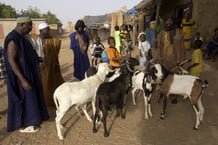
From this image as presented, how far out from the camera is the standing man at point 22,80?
362 cm

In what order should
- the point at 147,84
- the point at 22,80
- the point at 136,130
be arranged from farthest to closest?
the point at 147,84
the point at 136,130
the point at 22,80

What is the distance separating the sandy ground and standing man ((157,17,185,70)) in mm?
1160

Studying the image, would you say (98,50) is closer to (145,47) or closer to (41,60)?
(145,47)

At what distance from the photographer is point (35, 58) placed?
406 centimetres

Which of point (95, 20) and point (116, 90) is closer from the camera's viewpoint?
point (116, 90)

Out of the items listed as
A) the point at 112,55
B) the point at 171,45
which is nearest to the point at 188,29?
the point at 171,45

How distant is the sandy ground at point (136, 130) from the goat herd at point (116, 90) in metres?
0.17

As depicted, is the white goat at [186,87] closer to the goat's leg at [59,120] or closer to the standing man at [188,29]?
the goat's leg at [59,120]

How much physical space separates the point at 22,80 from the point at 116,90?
166 cm

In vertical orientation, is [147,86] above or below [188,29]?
below

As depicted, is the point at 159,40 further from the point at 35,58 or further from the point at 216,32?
the point at 216,32

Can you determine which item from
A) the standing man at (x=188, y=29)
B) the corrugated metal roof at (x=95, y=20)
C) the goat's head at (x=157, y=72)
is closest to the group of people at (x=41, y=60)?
the goat's head at (x=157, y=72)

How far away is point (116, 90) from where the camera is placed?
416 cm

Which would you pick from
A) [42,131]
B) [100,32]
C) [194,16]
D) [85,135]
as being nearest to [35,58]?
[42,131]
